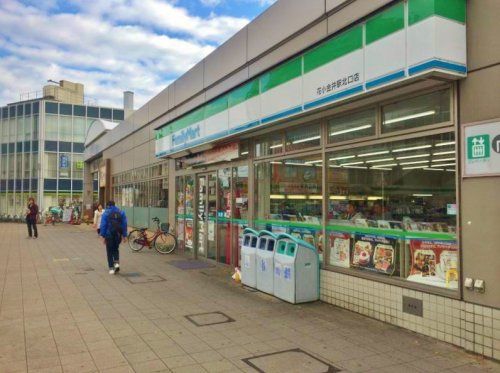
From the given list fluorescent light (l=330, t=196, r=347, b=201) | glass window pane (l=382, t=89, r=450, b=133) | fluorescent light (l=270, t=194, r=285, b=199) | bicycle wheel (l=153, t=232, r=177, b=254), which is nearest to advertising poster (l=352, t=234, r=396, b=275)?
fluorescent light (l=330, t=196, r=347, b=201)

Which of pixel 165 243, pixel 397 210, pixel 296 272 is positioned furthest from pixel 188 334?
pixel 165 243

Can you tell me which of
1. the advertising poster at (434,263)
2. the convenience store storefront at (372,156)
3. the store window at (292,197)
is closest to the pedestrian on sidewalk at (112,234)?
the convenience store storefront at (372,156)

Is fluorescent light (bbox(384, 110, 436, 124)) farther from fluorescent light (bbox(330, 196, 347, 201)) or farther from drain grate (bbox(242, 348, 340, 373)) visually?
drain grate (bbox(242, 348, 340, 373))

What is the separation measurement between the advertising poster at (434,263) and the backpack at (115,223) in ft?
21.4

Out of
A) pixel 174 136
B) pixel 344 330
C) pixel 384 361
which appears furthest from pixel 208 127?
pixel 384 361

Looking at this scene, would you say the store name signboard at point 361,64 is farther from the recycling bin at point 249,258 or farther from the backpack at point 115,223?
the backpack at point 115,223

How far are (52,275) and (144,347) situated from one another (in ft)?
18.2

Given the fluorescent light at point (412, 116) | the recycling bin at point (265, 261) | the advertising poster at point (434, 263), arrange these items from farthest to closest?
the recycling bin at point (265, 261) → the fluorescent light at point (412, 116) → the advertising poster at point (434, 263)

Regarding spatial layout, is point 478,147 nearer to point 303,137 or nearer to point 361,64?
point 361,64

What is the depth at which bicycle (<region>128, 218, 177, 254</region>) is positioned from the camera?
551 inches

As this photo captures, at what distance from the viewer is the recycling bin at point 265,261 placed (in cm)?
777

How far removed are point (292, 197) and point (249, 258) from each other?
1.44m

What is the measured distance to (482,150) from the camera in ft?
16.5

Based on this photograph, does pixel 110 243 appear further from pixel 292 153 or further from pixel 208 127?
pixel 292 153
